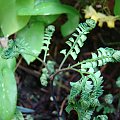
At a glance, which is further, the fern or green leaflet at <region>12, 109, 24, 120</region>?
green leaflet at <region>12, 109, 24, 120</region>

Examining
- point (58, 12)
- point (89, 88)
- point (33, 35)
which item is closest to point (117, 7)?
point (58, 12)

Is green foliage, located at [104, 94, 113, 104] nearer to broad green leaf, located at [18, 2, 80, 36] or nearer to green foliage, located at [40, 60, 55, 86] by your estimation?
green foliage, located at [40, 60, 55, 86]

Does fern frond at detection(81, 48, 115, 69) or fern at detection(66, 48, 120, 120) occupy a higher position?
fern frond at detection(81, 48, 115, 69)

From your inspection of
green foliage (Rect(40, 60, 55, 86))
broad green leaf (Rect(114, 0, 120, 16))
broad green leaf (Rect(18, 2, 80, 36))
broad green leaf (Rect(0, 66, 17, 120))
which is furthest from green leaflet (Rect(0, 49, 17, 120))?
broad green leaf (Rect(114, 0, 120, 16))

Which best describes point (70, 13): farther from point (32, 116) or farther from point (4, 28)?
point (32, 116)

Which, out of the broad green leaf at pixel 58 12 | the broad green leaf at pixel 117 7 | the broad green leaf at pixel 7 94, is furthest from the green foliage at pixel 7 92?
the broad green leaf at pixel 117 7

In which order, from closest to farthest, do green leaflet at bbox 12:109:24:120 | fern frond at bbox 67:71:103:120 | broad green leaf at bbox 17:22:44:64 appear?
1. fern frond at bbox 67:71:103:120
2. green leaflet at bbox 12:109:24:120
3. broad green leaf at bbox 17:22:44:64
